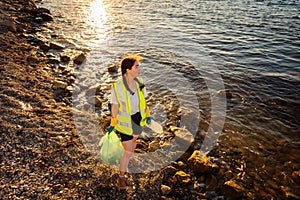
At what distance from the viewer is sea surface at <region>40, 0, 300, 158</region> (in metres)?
7.86

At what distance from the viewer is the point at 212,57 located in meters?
12.7

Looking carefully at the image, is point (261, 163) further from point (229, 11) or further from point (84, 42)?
point (229, 11)

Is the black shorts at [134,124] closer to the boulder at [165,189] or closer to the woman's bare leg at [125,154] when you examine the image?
the woman's bare leg at [125,154]

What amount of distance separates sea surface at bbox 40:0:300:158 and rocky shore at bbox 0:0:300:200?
699mm

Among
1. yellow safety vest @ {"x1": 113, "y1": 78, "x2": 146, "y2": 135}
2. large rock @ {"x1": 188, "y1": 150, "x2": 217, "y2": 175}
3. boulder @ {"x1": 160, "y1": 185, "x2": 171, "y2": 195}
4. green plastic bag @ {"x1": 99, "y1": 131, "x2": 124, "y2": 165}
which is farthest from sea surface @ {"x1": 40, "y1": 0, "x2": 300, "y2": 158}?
yellow safety vest @ {"x1": 113, "y1": 78, "x2": 146, "y2": 135}

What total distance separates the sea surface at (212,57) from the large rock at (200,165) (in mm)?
1060

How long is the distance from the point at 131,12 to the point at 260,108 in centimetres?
1897

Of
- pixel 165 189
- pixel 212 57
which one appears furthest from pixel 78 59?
pixel 165 189

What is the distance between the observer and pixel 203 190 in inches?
205

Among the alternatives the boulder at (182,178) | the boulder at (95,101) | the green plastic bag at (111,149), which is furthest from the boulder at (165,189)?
the boulder at (95,101)

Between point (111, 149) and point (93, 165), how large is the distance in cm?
Result: 63

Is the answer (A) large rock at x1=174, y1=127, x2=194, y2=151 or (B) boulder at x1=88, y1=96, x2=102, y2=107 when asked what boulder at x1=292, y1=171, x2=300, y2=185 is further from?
(B) boulder at x1=88, y1=96, x2=102, y2=107

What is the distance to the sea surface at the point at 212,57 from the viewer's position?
7859mm

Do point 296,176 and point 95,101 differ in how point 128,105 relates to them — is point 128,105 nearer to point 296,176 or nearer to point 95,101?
point 95,101
